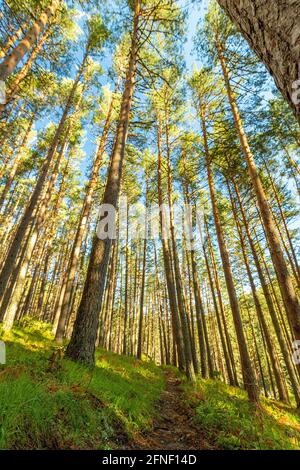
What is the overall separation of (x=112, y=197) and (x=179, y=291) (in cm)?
558

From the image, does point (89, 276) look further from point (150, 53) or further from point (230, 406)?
point (150, 53)

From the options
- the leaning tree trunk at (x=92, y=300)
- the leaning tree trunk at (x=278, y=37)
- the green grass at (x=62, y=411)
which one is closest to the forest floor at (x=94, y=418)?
the green grass at (x=62, y=411)

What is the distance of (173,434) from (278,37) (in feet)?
15.9

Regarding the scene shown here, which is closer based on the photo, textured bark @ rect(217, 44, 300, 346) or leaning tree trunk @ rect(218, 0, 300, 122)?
leaning tree trunk @ rect(218, 0, 300, 122)

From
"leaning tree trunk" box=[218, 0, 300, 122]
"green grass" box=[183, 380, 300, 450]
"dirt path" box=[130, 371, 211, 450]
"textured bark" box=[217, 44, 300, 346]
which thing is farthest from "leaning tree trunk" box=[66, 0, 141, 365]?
"leaning tree trunk" box=[218, 0, 300, 122]

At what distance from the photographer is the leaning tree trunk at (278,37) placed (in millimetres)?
970

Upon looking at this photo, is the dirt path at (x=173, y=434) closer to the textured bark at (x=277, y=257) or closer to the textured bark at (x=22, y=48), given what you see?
the textured bark at (x=277, y=257)

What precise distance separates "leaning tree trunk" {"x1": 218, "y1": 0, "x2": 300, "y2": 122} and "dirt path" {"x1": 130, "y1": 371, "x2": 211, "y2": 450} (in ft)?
12.6

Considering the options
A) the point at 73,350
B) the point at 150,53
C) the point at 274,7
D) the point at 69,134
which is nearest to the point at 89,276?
the point at 73,350

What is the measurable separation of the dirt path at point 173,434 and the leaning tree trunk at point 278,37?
383cm

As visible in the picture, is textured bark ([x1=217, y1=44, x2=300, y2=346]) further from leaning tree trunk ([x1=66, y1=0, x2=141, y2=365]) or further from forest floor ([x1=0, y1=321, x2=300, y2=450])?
leaning tree trunk ([x1=66, y1=0, x2=141, y2=365])

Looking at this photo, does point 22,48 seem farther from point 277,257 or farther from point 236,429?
point 236,429

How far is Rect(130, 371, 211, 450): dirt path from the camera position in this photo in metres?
3.14
